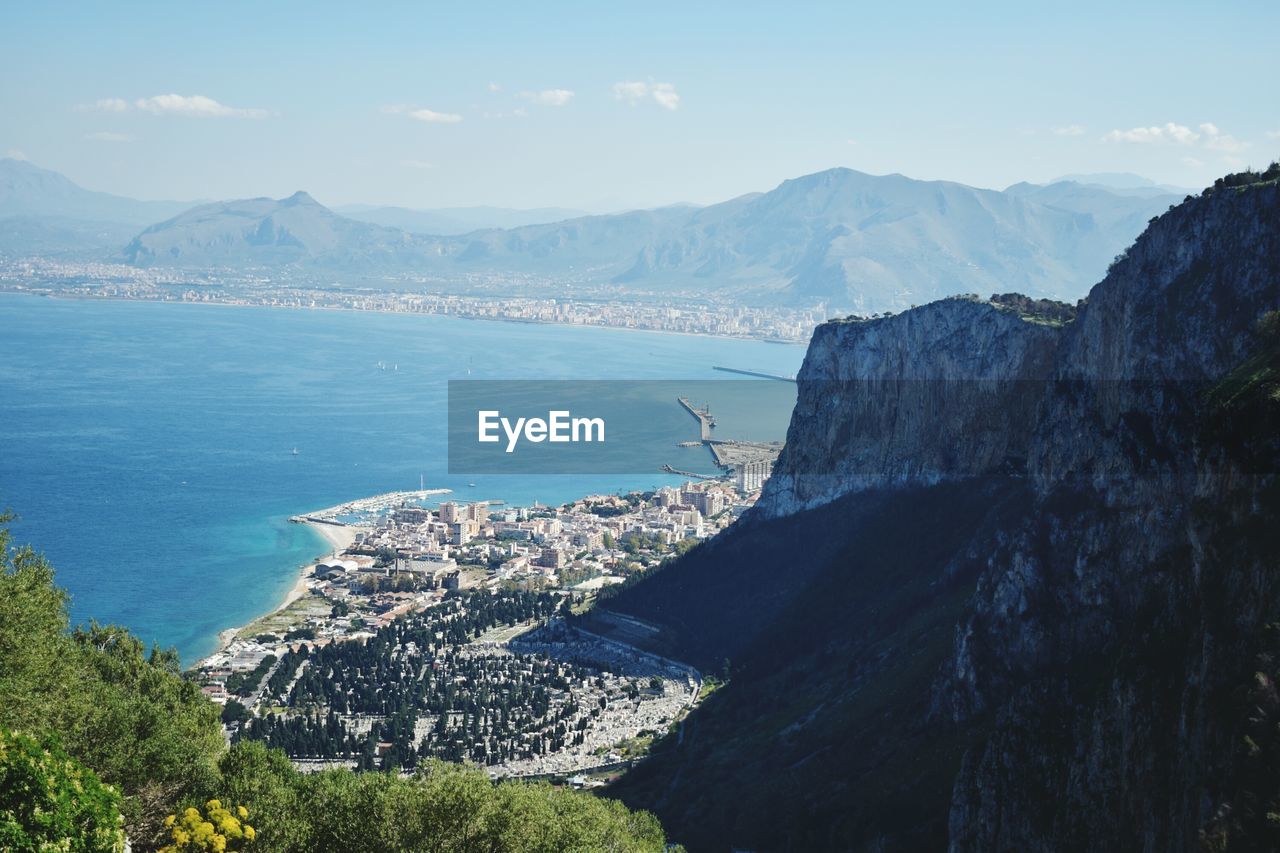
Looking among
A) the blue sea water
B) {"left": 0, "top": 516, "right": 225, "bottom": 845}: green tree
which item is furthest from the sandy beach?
{"left": 0, "top": 516, "right": 225, "bottom": 845}: green tree

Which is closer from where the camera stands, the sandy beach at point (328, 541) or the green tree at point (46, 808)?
the green tree at point (46, 808)

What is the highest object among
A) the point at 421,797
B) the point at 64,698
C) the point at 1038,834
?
the point at 64,698

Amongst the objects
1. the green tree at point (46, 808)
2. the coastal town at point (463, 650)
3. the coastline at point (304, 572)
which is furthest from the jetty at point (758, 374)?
the green tree at point (46, 808)

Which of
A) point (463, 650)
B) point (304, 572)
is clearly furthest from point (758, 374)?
point (463, 650)

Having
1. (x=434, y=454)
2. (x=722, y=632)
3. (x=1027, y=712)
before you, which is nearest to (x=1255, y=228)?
(x=1027, y=712)

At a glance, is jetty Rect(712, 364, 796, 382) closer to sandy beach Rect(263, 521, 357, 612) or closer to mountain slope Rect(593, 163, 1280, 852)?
sandy beach Rect(263, 521, 357, 612)

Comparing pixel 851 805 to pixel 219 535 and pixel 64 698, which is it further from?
pixel 219 535

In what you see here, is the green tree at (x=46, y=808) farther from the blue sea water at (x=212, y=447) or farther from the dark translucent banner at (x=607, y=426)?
the dark translucent banner at (x=607, y=426)
